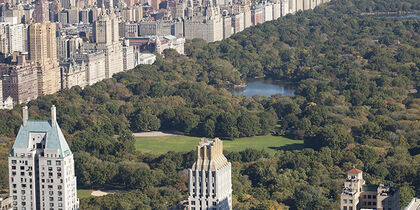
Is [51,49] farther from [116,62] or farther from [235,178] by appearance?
[235,178]

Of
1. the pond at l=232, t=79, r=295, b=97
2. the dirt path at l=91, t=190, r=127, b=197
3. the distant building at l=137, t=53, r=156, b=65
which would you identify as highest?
the distant building at l=137, t=53, r=156, b=65

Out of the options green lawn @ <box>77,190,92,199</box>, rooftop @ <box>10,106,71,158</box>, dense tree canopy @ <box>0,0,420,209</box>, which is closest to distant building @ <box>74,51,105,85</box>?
dense tree canopy @ <box>0,0,420,209</box>

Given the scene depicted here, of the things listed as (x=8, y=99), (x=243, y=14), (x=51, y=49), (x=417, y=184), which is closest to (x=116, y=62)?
(x=51, y=49)

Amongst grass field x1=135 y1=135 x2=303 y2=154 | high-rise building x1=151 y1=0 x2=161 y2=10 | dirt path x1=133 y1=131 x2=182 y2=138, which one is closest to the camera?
grass field x1=135 y1=135 x2=303 y2=154

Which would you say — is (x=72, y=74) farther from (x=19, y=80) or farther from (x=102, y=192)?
(x=102, y=192)

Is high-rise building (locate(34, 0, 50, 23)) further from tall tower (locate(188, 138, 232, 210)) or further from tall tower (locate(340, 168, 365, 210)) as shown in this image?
tall tower (locate(188, 138, 232, 210))

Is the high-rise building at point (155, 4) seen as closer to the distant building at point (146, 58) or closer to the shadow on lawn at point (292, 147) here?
the distant building at point (146, 58)
